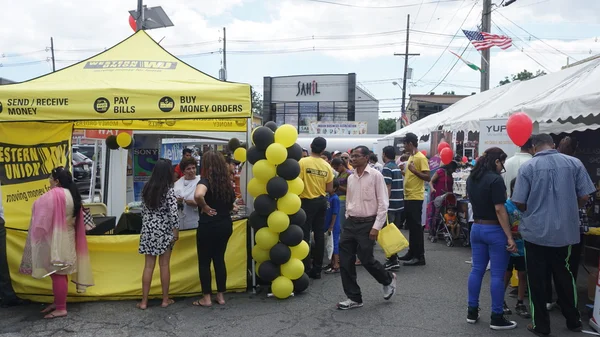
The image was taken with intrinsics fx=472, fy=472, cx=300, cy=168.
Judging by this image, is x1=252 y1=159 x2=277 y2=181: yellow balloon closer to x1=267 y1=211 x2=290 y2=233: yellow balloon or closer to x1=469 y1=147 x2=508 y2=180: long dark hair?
x1=267 y1=211 x2=290 y2=233: yellow balloon

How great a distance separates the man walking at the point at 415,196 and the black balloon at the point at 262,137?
2.67 metres

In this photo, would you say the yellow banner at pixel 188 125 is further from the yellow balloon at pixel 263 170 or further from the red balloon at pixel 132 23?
the red balloon at pixel 132 23

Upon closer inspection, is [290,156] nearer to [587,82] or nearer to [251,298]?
[251,298]

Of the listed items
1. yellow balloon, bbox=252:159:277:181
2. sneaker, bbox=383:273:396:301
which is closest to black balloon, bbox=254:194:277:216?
yellow balloon, bbox=252:159:277:181

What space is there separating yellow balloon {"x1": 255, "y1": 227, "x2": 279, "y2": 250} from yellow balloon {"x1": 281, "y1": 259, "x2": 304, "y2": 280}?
287 mm

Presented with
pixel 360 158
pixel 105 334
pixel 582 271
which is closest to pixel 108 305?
pixel 105 334

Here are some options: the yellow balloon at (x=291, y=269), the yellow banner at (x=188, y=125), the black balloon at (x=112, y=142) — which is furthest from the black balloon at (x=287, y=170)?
the black balloon at (x=112, y=142)

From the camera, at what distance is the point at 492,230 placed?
Result: 4.41 meters

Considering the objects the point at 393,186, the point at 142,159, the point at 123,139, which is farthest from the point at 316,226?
the point at 142,159

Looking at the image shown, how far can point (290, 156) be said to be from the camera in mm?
5543

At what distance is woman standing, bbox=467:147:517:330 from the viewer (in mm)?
4355

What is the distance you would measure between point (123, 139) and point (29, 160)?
2.47 meters

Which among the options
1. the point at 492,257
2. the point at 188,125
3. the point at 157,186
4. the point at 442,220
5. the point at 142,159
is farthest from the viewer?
the point at 142,159

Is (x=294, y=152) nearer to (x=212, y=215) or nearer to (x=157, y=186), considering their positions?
(x=212, y=215)
